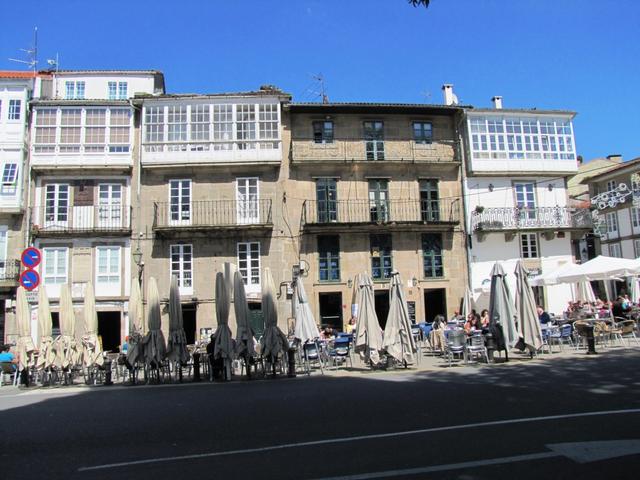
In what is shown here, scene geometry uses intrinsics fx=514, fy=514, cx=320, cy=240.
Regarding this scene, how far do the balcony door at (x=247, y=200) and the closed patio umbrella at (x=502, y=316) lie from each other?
13.7 meters

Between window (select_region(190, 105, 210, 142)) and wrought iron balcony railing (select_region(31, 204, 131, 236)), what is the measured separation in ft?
16.3

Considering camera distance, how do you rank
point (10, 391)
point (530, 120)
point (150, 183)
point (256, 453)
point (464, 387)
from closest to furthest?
1. point (256, 453)
2. point (464, 387)
3. point (10, 391)
4. point (150, 183)
5. point (530, 120)

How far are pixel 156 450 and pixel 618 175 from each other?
40.4 m

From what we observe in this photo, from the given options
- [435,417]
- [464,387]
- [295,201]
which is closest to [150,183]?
[295,201]

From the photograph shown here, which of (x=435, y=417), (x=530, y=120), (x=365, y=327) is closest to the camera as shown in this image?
(x=435, y=417)

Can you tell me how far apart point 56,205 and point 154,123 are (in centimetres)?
622

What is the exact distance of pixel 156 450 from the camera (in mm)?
6488

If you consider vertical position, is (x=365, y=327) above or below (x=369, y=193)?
below

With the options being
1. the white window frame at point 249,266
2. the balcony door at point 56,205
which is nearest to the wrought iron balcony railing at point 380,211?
the white window frame at point 249,266

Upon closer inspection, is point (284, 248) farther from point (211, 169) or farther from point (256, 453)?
point (256, 453)

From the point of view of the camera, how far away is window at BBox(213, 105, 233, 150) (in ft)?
85.3

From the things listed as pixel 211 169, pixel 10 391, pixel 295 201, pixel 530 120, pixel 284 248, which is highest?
pixel 530 120

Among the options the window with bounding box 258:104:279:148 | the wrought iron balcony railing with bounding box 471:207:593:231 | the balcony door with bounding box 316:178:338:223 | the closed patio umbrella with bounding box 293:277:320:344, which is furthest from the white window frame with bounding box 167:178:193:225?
the wrought iron balcony railing with bounding box 471:207:593:231

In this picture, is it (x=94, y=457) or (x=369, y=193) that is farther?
(x=369, y=193)
